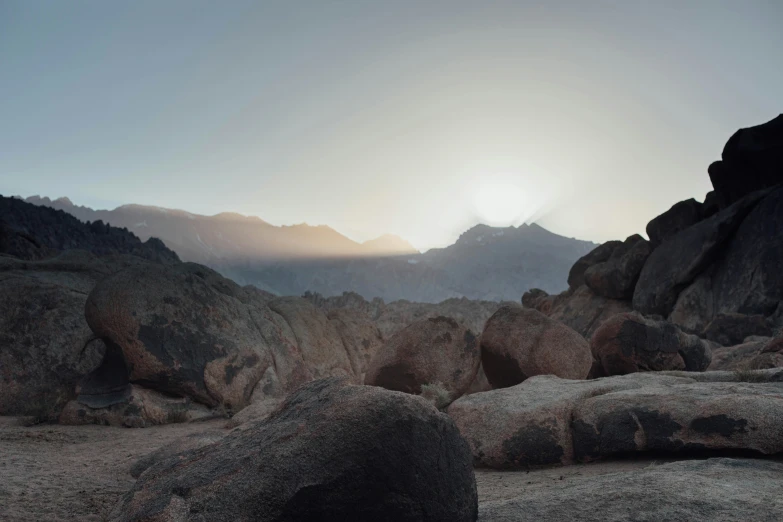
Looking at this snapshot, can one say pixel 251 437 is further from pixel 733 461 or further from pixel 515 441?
pixel 733 461

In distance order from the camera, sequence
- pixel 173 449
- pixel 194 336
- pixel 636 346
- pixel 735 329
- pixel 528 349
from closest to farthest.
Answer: pixel 173 449 → pixel 528 349 → pixel 194 336 → pixel 636 346 → pixel 735 329

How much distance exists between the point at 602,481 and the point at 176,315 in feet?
32.4

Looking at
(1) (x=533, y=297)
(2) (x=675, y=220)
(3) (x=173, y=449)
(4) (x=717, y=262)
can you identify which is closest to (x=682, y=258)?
(4) (x=717, y=262)

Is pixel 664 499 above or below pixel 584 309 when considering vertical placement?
above

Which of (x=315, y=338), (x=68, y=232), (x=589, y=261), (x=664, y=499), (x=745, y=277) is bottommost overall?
(x=315, y=338)

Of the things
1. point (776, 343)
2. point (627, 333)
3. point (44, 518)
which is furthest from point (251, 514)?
point (776, 343)

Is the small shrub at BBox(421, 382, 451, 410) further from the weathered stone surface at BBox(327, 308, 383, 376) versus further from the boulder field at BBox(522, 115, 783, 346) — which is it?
the boulder field at BBox(522, 115, 783, 346)

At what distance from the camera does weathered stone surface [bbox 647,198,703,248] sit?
123 ft

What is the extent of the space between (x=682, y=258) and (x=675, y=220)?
18.2 feet

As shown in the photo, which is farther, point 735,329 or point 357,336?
point 735,329

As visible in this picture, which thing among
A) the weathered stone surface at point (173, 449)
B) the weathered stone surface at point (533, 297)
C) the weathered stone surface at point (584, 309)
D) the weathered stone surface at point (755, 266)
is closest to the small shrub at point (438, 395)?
the weathered stone surface at point (173, 449)

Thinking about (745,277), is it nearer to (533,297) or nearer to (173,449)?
(533,297)

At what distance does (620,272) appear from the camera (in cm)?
3775

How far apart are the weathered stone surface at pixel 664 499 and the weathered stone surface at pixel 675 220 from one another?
35.7 m
